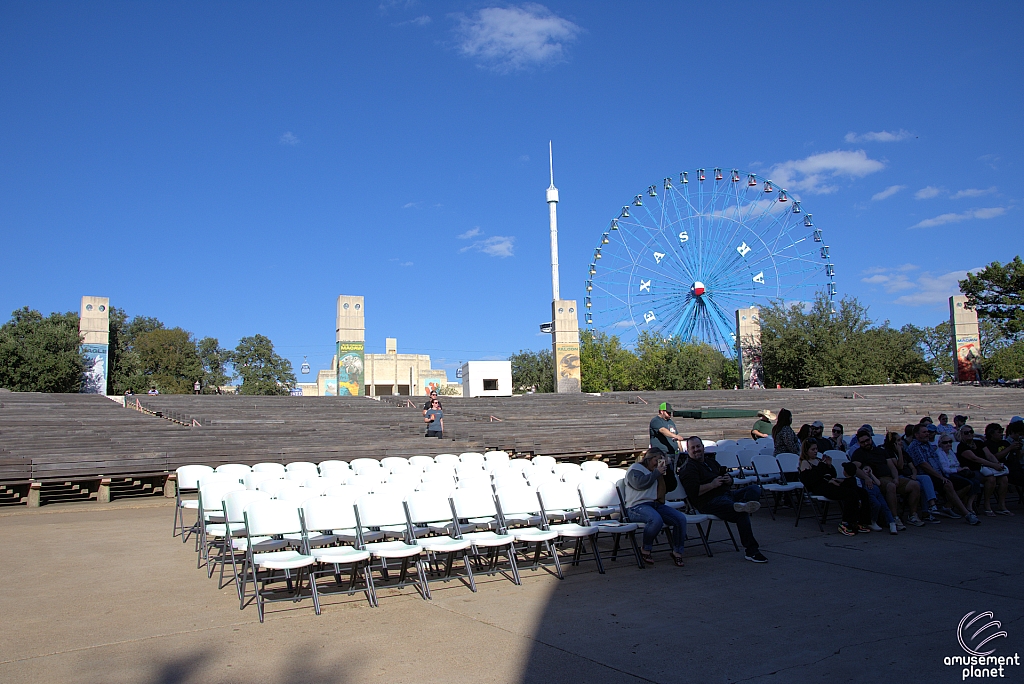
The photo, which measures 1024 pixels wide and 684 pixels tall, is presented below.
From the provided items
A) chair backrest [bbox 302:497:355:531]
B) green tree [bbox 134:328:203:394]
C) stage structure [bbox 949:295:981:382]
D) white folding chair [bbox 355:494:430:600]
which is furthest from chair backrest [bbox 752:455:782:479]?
green tree [bbox 134:328:203:394]

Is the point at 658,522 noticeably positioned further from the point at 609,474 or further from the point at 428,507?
the point at 428,507

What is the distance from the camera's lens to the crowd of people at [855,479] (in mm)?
6832

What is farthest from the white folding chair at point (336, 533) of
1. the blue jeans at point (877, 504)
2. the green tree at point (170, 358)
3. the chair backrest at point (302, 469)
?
the green tree at point (170, 358)

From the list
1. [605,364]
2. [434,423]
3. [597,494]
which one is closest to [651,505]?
[597,494]

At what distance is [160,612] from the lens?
197 inches

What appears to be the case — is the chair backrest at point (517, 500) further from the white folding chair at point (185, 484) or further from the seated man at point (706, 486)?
the white folding chair at point (185, 484)

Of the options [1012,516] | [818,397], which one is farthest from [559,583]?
[818,397]

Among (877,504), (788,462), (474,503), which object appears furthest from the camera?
(788,462)

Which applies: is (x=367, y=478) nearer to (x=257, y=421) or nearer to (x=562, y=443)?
(x=562, y=443)

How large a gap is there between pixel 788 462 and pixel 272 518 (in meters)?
6.46

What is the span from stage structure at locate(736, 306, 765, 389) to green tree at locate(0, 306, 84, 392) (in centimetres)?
3330

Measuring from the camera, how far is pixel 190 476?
860 cm

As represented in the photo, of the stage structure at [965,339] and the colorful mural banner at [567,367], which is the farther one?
the stage structure at [965,339]

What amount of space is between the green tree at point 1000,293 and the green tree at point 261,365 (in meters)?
43.1
